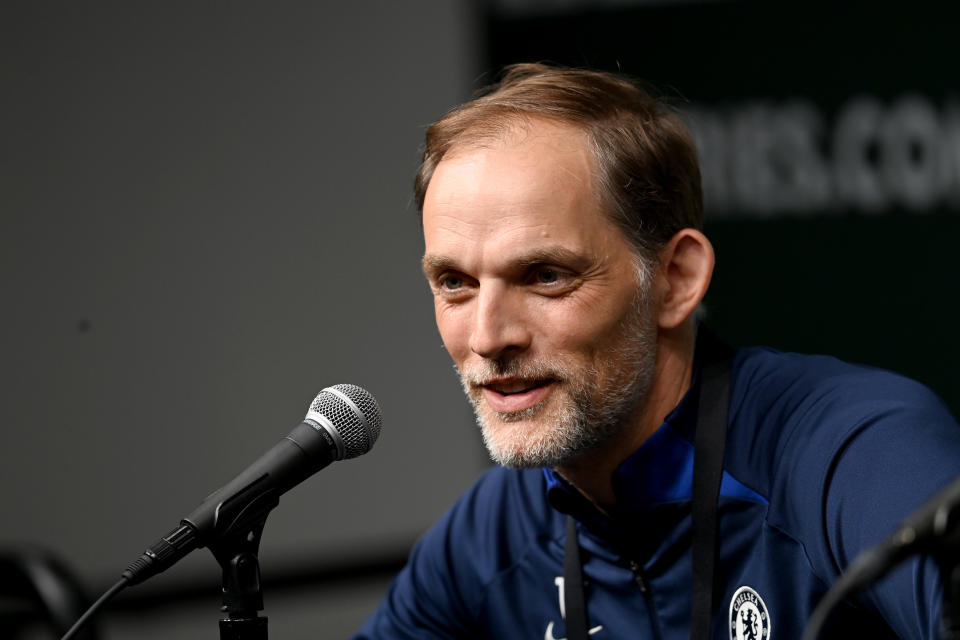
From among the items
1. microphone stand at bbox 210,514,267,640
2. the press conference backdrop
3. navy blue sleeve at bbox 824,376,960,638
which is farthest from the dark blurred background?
microphone stand at bbox 210,514,267,640

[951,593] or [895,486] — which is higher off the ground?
[951,593]

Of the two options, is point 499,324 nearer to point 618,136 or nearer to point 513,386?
point 513,386

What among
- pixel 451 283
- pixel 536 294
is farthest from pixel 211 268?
pixel 536 294

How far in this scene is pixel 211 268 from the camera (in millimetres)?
3791

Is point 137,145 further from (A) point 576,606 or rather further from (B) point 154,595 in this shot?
(A) point 576,606

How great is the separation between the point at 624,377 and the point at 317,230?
2.19 meters

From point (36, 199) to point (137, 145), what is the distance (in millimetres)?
339

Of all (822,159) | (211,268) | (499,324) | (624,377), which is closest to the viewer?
(499,324)

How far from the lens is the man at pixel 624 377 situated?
5.46 ft

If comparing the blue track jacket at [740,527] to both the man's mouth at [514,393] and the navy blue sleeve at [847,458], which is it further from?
the man's mouth at [514,393]

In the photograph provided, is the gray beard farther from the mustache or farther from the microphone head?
the microphone head

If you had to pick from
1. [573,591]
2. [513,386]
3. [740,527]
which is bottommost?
[573,591]

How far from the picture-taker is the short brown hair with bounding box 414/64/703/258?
5.90 ft

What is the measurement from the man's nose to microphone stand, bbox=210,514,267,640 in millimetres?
428
